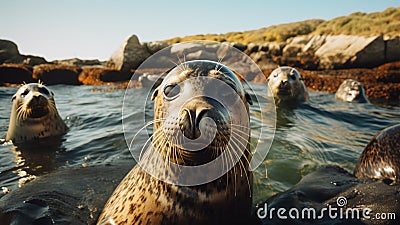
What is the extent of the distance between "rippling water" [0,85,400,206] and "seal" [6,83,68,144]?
0.32 meters

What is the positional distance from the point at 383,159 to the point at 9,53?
31.3 metres

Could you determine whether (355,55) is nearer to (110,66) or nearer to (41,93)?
(110,66)

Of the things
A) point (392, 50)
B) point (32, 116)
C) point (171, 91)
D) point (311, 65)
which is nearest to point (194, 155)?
point (171, 91)

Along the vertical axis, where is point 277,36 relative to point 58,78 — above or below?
above

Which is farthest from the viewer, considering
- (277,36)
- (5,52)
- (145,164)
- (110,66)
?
(277,36)

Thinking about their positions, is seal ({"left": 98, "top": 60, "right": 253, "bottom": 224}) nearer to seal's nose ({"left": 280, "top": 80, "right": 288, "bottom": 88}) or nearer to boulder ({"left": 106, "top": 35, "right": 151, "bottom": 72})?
seal's nose ({"left": 280, "top": 80, "right": 288, "bottom": 88})

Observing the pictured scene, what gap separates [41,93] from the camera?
19.2 ft

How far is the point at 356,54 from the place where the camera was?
19766 mm

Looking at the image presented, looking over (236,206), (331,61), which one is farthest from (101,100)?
(331,61)

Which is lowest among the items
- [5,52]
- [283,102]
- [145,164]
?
[283,102]

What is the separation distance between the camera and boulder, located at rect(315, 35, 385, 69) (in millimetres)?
19750

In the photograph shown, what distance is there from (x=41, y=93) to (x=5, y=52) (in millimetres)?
26213

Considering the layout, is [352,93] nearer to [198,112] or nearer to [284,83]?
[284,83]

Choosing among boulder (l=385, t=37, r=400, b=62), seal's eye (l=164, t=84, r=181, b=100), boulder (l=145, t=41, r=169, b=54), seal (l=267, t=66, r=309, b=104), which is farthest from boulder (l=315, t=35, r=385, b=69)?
seal's eye (l=164, t=84, r=181, b=100)
